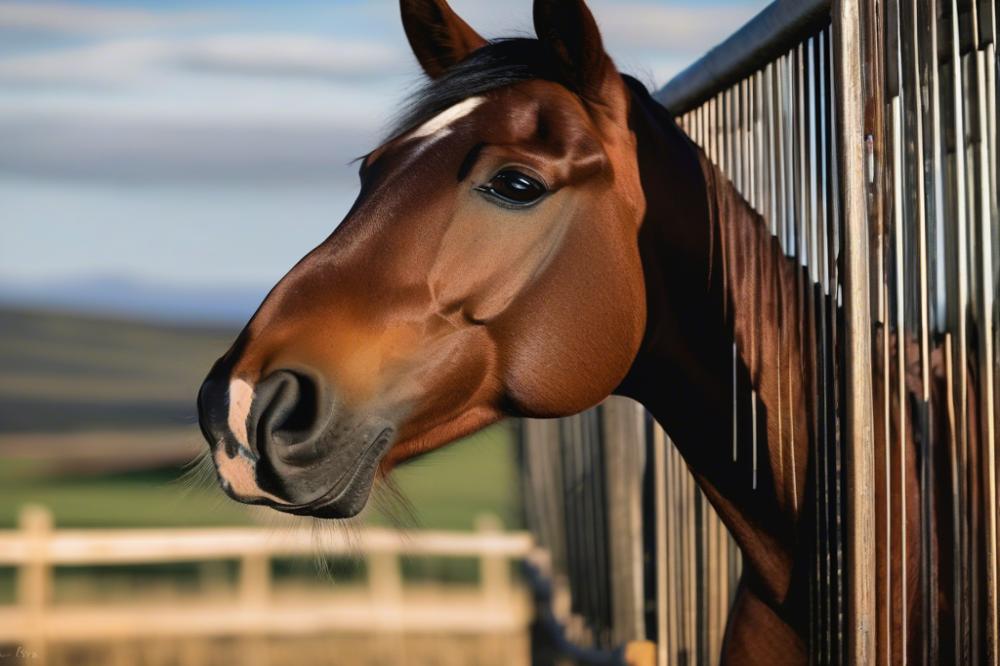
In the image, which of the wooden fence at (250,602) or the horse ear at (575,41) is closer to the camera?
the horse ear at (575,41)

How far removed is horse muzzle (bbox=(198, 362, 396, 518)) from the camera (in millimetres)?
2057

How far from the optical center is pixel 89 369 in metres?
34.2

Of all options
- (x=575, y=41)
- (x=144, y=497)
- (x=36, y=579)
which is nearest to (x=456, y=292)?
(x=575, y=41)

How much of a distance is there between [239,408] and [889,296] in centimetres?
142

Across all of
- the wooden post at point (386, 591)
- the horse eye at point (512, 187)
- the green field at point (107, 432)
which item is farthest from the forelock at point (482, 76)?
the green field at point (107, 432)

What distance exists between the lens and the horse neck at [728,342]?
2.57m

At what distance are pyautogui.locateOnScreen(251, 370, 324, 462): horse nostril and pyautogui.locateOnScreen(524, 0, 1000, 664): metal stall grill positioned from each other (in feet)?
3.54

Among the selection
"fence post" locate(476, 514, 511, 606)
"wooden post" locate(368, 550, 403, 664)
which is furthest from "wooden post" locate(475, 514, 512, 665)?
"wooden post" locate(368, 550, 403, 664)

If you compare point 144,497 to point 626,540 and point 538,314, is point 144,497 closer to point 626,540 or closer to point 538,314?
point 626,540

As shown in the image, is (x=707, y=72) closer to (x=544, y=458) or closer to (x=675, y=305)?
(x=675, y=305)

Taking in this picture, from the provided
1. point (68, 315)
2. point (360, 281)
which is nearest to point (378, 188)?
point (360, 281)

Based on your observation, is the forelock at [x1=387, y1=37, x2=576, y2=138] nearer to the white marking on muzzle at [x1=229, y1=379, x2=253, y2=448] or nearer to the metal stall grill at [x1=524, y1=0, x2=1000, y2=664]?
the metal stall grill at [x1=524, y1=0, x2=1000, y2=664]

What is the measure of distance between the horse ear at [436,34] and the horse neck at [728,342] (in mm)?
549

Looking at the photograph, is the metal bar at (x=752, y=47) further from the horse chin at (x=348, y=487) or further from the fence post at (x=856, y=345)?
the horse chin at (x=348, y=487)
